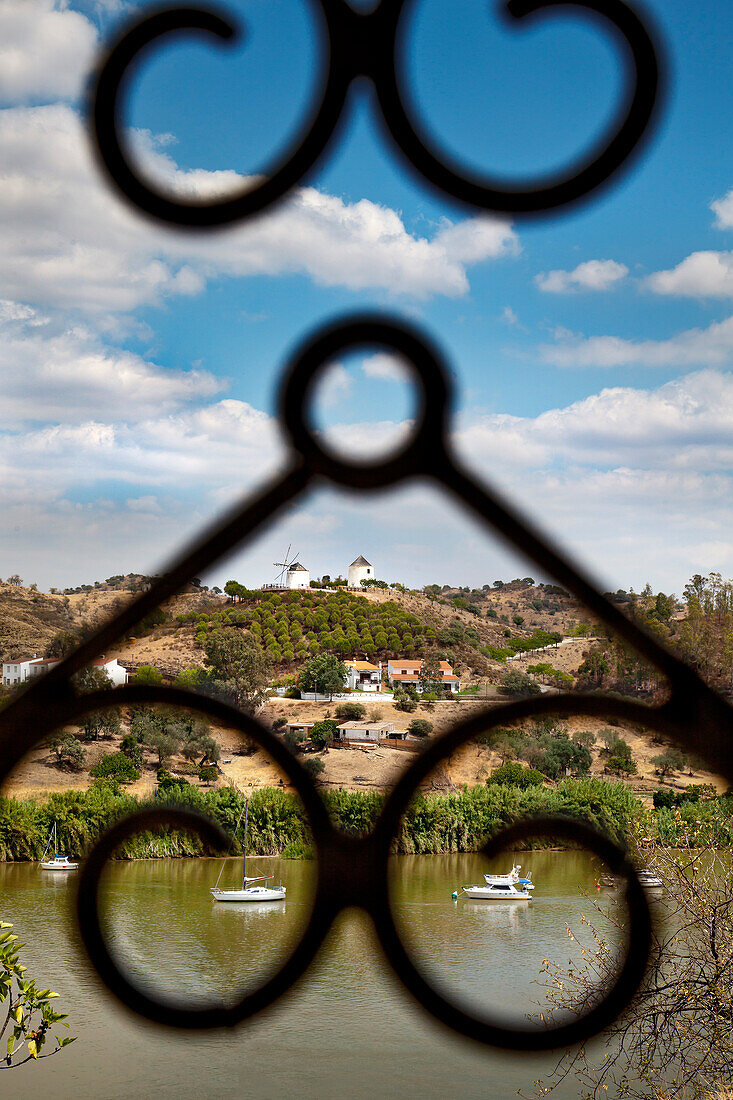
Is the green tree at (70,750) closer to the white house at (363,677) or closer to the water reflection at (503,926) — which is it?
the white house at (363,677)

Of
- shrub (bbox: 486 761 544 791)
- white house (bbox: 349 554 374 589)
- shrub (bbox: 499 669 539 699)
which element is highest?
white house (bbox: 349 554 374 589)

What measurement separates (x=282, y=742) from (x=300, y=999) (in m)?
8.93

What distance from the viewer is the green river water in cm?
1034

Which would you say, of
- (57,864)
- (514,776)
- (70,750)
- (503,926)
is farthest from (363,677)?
(514,776)

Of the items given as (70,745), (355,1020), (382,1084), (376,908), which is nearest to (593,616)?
(376,908)

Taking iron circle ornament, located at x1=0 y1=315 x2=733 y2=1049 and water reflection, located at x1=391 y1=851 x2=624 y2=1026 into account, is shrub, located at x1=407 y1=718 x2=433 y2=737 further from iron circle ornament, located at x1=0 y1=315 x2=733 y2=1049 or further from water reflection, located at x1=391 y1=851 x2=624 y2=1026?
water reflection, located at x1=391 y1=851 x2=624 y2=1026

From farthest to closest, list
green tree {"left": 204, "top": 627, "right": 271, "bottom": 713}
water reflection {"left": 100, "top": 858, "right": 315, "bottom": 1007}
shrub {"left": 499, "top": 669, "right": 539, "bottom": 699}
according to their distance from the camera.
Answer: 1. water reflection {"left": 100, "top": 858, "right": 315, "bottom": 1007}
2. green tree {"left": 204, "top": 627, "right": 271, "bottom": 713}
3. shrub {"left": 499, "top": 669, "right": 539, "bottom": 699}

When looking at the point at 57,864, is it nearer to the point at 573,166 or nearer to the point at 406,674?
the point at 406,674

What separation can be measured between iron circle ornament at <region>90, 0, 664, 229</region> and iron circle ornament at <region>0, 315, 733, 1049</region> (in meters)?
0.09

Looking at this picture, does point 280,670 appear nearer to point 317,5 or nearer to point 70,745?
point 70,745

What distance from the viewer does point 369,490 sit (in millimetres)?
456

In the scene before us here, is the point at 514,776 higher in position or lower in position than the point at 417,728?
lower

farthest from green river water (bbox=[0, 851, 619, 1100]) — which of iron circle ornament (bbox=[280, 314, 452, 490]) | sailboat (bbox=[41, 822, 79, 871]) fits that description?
iron circle ornament (bbox=[280, 314, 452, 490])

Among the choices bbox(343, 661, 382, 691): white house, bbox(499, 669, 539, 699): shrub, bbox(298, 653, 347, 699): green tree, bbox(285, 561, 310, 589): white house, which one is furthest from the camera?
bbox(343, 661, 382, 691): white house
